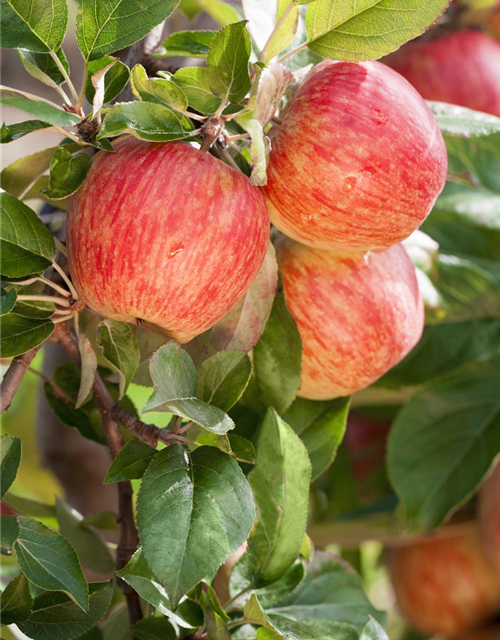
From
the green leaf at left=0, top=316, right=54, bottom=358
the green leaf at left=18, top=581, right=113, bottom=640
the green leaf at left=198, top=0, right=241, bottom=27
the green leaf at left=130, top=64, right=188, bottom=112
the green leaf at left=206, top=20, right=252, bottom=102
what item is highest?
the green leaf at left=206, top=20, right=252, bottom=102

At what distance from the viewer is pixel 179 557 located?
364 mm

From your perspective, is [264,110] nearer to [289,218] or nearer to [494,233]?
[289,218]

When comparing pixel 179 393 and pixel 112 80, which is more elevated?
pixel 112 80

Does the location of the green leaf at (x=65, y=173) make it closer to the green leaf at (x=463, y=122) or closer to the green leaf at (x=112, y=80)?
the green leaf at (x=112, y=80)

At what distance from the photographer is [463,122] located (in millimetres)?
576

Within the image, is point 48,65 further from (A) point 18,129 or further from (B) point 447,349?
(B) point 447,349

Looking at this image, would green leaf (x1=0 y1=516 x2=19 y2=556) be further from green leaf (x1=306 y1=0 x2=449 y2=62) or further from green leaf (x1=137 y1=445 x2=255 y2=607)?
green leaf (x1=306 y1=0 x2=449 y2=62)

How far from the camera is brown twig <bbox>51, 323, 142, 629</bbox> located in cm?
47

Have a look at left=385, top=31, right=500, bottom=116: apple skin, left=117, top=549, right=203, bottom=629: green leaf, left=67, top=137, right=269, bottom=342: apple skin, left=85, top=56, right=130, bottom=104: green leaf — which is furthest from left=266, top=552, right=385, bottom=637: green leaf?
left=385, top=31, right=500, bottom=116: apple skin

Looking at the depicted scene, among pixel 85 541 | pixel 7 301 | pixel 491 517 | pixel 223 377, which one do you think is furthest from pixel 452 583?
pixel 7 301

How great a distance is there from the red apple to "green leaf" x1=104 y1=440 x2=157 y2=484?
58 centimetres

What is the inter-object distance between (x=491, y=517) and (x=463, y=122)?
0.50 metres

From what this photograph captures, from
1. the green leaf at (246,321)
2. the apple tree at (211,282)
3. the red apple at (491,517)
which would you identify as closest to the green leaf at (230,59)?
the apple tree at (211,282)

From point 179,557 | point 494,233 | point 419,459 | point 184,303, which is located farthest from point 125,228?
point 494,233
